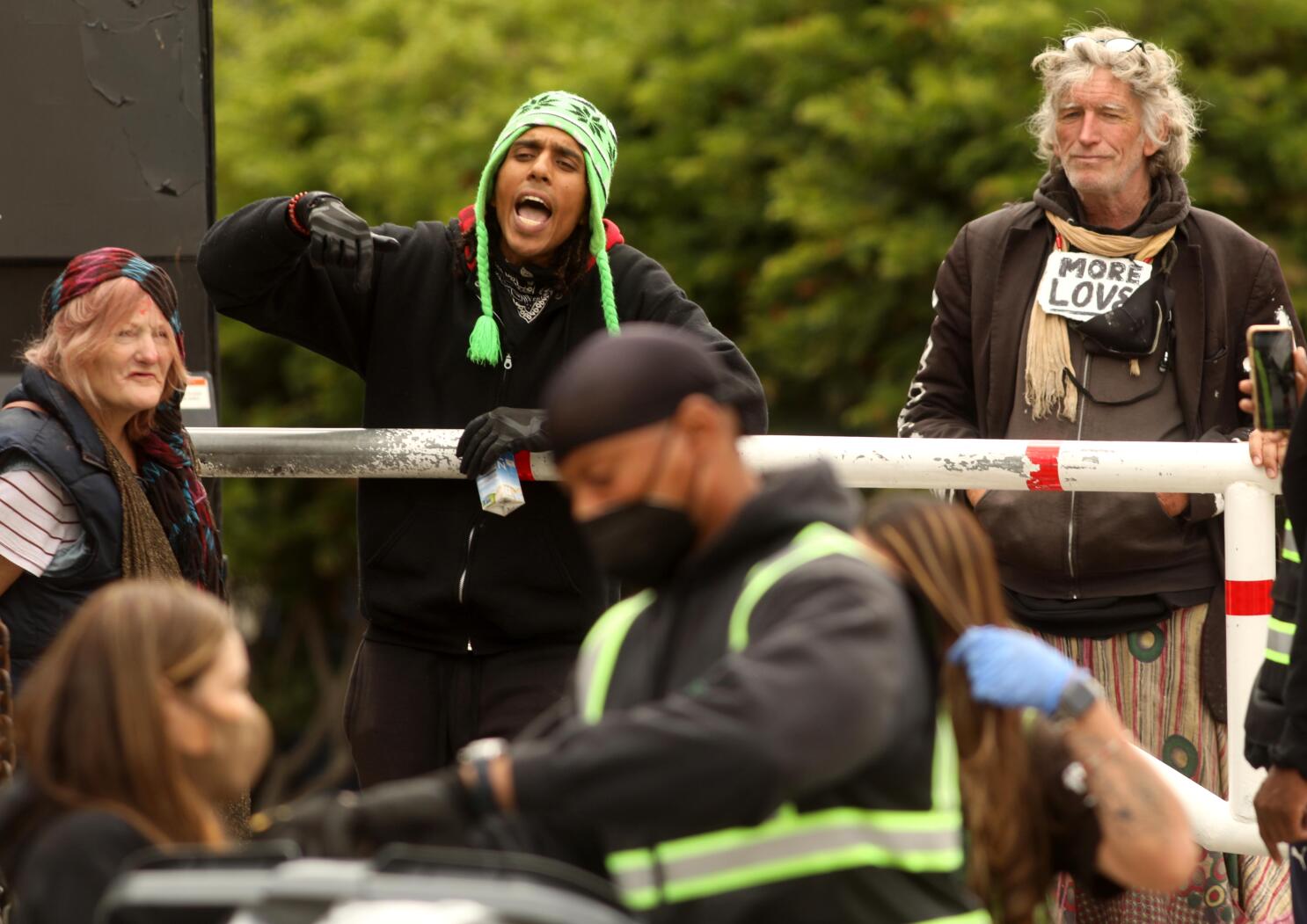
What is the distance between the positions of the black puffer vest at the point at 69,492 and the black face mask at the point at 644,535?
1614mm

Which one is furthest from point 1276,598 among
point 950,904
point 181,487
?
point 181,487

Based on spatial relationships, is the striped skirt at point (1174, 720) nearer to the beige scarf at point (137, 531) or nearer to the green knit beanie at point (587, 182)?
the green knit beanie at point (587, 182)

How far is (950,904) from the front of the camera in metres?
2.65

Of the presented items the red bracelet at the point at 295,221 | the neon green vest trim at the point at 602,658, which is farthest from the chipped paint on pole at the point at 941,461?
the neon green vest trim at the point at 602,658

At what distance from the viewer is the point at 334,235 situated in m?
4.28

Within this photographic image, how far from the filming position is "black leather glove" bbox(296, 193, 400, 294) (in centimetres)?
428

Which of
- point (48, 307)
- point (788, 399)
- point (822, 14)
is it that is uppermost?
point (822, 14)

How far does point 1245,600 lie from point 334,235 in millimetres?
1961

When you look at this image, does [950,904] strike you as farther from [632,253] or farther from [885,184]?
[885,184]

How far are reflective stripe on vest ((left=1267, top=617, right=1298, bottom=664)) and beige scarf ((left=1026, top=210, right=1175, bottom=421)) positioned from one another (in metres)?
1.20

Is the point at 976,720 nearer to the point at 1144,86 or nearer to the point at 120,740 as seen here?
the point at 120,740

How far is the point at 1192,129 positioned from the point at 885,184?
5.72 metres

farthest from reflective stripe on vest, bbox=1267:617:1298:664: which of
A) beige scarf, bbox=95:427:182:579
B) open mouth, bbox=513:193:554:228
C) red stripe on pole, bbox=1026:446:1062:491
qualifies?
beige scarf, bbox=95:427:182:579

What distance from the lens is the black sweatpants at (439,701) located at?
4.38 meters
